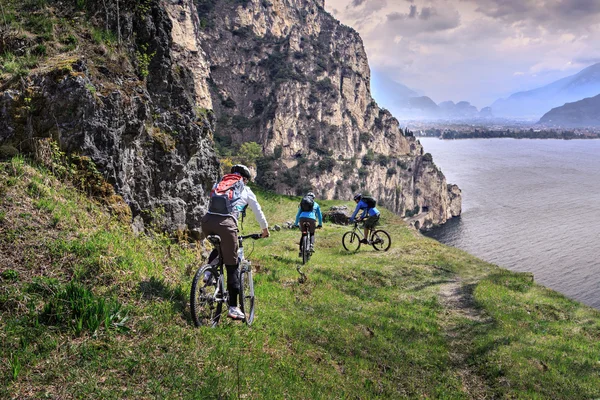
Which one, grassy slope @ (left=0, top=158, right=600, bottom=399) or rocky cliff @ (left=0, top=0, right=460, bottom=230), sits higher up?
rocky cliff @ (left=0, top=0, right=460, bottom=230)

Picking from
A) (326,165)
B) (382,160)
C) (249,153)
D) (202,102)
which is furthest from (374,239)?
(382,160)

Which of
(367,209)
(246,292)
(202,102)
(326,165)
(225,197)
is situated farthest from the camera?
(326,165)

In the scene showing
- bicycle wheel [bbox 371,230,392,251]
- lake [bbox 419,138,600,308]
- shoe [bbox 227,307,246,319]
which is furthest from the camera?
lake [bbox 419,138,600,308]

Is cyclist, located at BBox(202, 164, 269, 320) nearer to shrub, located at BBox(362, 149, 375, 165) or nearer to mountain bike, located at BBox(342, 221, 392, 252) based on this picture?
mountain bike, located at BBox(342, 221, 392, 252)

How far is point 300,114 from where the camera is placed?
13588cm

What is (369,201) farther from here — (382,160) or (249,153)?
(382,160)

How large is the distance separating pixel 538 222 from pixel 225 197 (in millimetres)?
105038

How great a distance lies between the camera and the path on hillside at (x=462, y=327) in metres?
6.59

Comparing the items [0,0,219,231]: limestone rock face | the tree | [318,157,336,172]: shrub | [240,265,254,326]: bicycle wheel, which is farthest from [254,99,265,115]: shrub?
[240,265,254,326]: bicycle wheel

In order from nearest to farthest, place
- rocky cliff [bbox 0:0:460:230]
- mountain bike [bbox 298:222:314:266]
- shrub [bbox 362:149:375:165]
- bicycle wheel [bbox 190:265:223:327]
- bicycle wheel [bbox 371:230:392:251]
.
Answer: bicycle wheel [bbox 190:265:223:327] → rocky cliff [bbox 0:0:460:230] → mountain bike [bbox 298:222:314:266] → bicycle wheel [bbox 371:230:392:251] → shrub [bbox 362:149:375:165]

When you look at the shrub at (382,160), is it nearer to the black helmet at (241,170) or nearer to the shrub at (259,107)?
the shrub at (259,107)

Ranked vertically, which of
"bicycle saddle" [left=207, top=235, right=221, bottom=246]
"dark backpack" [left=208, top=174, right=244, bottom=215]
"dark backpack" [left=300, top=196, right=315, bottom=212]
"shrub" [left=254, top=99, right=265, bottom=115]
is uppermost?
"shrub" [left=254, top=99, right=265, bottom=115]

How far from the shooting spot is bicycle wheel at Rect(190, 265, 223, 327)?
17.0 ft

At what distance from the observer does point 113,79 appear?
29.7ft
